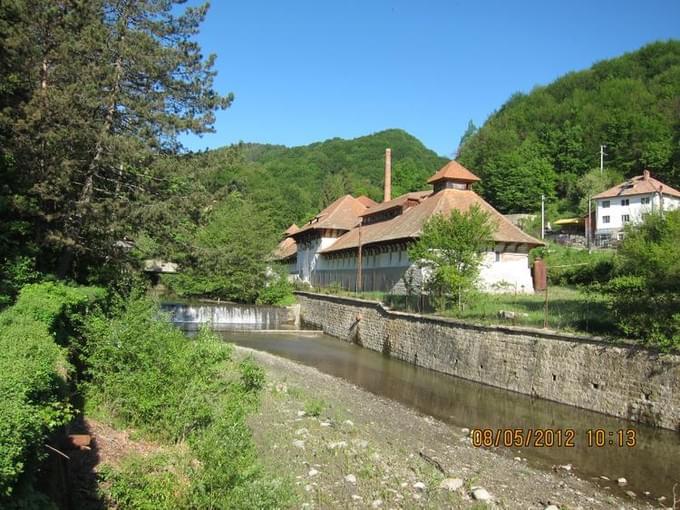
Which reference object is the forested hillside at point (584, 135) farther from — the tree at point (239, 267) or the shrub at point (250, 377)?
the shrub at point (250, 377)

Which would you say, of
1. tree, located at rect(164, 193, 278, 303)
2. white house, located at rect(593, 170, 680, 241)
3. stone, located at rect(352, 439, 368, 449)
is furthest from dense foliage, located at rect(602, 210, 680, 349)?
white house, located at rect(593, 170, 680, 241)

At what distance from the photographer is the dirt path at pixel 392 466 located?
7.98 meters

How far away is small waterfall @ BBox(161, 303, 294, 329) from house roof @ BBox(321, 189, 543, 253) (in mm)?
7728

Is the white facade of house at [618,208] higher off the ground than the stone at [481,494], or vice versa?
the white facade of house at [618,208]

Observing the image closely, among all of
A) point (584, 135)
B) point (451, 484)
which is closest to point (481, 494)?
point (451, 484)

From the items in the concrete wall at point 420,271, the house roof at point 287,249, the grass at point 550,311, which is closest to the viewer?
the grass at point 550,311

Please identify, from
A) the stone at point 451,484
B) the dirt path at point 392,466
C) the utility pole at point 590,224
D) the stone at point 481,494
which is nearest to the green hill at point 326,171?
the utility pole at point 590,224

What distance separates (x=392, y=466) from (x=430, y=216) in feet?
75.5

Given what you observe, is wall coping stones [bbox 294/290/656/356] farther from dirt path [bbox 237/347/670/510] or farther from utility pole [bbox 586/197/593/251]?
utility pole [bbox 586/197/593/251]

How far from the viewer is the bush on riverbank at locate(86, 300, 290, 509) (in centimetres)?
585

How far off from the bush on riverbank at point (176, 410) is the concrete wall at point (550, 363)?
9341 mm

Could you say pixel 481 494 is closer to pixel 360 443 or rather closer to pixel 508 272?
pixel 360 443

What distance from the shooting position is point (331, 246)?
4591 centimetres

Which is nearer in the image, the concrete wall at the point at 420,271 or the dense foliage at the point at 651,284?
the dense foliage at the point at 651,284
